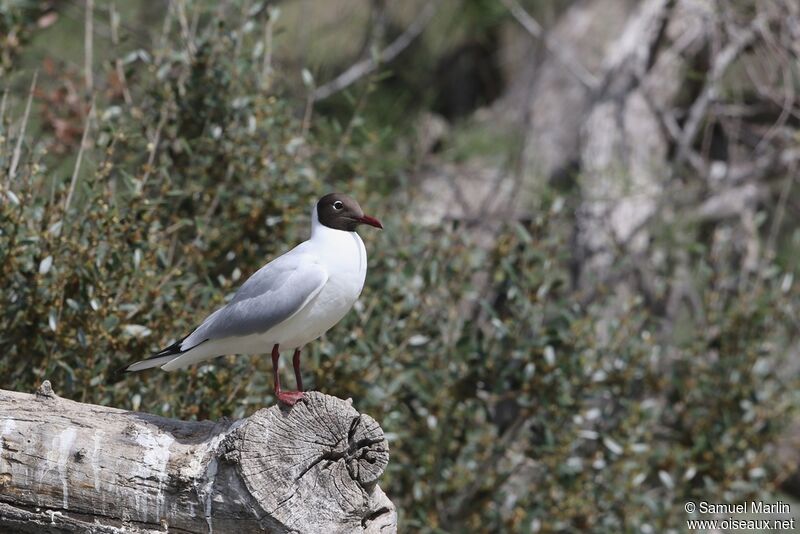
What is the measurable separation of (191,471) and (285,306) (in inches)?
17.5

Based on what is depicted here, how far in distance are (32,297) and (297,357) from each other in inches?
31.2

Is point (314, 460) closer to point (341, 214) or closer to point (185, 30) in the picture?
point (341, 214)

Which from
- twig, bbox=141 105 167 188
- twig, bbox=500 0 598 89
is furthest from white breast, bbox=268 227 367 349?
twig, bbox=500 0 598 89

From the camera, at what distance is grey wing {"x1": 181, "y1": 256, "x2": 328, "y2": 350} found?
224 centimetres

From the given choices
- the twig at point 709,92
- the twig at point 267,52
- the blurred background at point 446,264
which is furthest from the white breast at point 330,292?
the twig at point 709,92

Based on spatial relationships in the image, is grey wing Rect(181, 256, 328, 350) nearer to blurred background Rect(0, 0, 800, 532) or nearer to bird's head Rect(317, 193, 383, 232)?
bird's head Rect(317, 193, 383, 232)

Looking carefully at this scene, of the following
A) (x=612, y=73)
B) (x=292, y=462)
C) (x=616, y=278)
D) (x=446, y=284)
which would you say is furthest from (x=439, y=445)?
(x=612, y=73)

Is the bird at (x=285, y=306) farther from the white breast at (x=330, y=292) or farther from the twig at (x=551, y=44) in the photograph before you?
the twig at (x=551, y=44)

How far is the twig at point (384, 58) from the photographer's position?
187 inches

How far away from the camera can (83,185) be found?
2.80 meters

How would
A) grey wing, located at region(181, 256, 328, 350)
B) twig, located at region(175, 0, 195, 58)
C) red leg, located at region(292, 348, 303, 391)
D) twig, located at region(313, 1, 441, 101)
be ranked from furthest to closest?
1. twig, located at region(313, 1, 441, 101)
2. twig, located at region(175, 0, 195, 58)
3. red leg, located at region(292, 348, 303, 391)
4. grey wing, located at region(181, 256, 328, 350)

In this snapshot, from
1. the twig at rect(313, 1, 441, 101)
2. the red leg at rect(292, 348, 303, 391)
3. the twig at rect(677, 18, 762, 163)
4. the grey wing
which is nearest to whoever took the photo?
the grey wing

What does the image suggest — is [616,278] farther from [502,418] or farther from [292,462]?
[292,462]

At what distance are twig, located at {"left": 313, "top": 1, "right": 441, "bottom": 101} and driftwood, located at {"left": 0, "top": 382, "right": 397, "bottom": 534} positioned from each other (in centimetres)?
250
